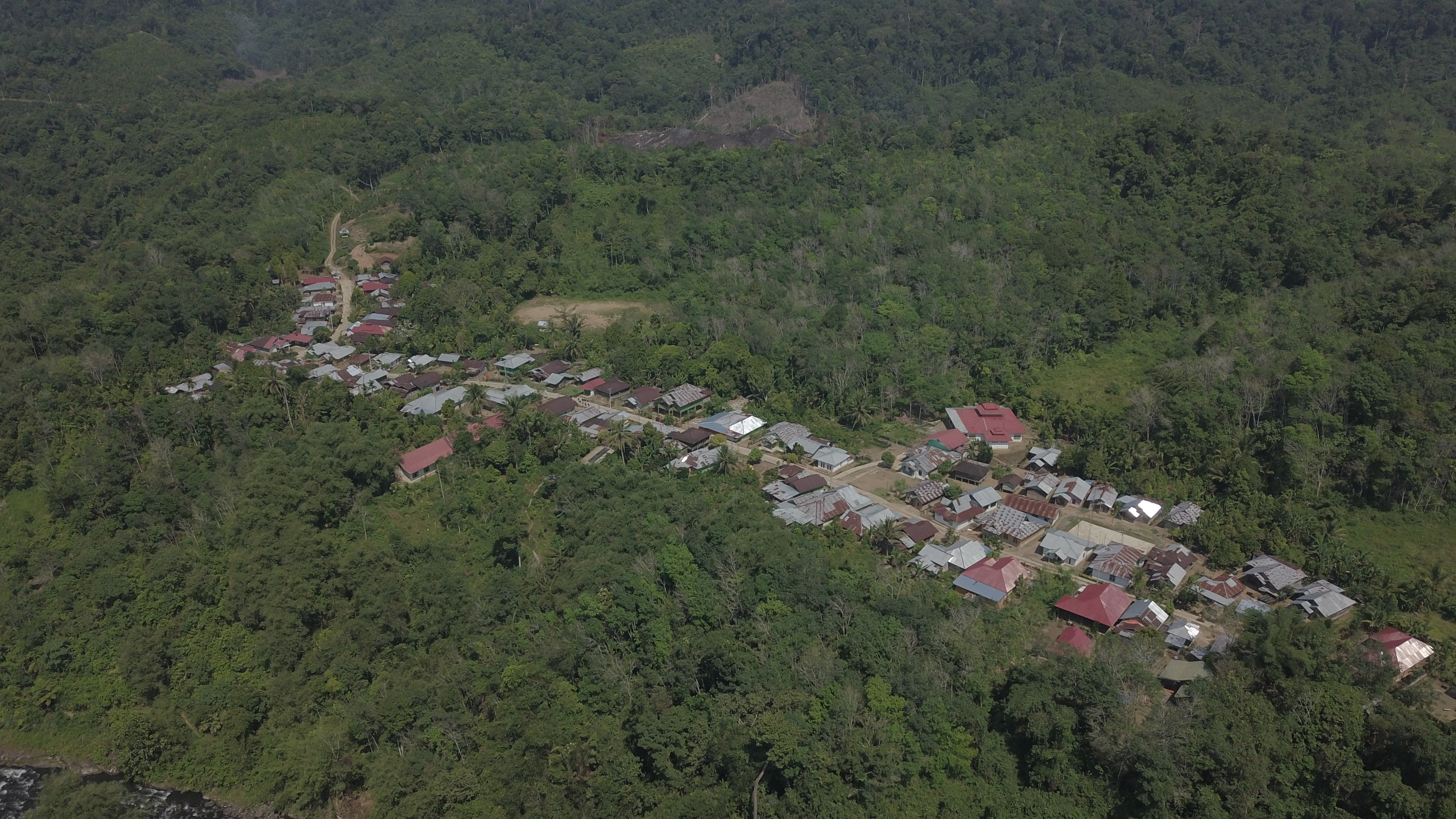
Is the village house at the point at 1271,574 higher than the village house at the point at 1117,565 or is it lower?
higher

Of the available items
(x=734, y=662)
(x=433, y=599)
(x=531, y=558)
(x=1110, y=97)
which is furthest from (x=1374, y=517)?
(x=1110, y=97)

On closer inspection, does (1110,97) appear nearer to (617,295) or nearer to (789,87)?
(789,87)

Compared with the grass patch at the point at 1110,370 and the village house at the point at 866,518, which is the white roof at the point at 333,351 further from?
the grass patch at the point at 1110,370

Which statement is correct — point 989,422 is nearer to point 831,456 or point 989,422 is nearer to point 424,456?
point 831,456

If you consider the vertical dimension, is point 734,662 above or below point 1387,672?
below

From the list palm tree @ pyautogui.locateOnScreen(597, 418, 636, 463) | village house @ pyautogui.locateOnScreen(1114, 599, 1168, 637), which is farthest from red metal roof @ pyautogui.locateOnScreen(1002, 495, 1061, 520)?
palm tree @ pyautogui.locateOnScreen(597, 418, 636, 463)

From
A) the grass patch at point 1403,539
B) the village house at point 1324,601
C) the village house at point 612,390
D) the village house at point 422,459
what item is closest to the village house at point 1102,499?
the village house at point 1324,601
